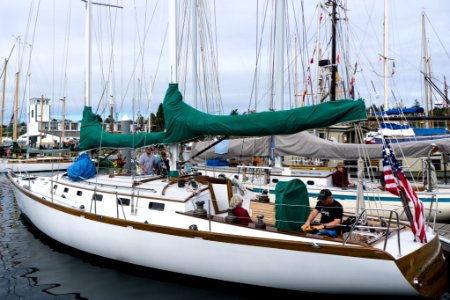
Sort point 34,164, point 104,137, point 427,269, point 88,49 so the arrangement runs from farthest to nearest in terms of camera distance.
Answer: point 34,164 → point 88,49 → point 104,137 → point 427,269

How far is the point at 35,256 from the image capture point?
8.77m

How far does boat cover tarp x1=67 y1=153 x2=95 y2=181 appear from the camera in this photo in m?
10.2

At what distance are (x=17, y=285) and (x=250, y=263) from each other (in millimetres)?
4366

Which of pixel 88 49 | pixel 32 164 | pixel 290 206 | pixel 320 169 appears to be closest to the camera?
pixel 290 206

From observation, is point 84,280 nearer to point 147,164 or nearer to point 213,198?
point 213,198

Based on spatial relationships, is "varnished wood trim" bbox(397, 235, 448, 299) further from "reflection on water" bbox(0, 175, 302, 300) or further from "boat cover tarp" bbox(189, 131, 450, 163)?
"boat cover tarp" bbox(189, 131, 450, 163)

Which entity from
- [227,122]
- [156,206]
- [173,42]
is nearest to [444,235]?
[227,122]

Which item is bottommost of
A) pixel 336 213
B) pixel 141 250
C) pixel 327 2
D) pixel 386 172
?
pixel 141 250

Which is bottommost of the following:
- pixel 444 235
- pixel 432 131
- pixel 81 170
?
pixel 444 235

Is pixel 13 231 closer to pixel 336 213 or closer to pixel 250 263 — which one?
pixel 250 263

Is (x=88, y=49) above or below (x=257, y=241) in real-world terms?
above

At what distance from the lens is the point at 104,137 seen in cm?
995

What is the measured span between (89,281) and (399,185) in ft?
18.4

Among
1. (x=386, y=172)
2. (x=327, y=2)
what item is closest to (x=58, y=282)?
(x=386, y=172)
